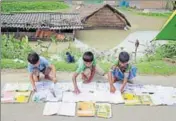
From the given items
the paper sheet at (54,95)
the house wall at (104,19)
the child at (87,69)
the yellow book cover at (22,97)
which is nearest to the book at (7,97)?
the yellow book cover at (22,97)

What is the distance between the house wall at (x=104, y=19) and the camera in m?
14.9

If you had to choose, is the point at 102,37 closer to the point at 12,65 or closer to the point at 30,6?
the point at 30,6

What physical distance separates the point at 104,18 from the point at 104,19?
0.04 meters

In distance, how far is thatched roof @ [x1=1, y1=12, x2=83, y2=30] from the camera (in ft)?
40.0

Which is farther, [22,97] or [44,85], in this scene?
[44,85]

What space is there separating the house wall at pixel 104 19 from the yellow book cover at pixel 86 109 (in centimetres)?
1072

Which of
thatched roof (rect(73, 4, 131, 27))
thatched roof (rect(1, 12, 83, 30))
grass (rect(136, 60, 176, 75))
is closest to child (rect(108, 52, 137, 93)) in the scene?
grass (rect(136, 60, 176, 75))

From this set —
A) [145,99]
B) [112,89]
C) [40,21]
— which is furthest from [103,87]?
[40,21]

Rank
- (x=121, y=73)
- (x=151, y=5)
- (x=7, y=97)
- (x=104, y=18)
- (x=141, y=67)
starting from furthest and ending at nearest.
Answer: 1. (x=151, y=5)
2. (x=104, y=18)
3. (x=141, y=67)
4. (x=121, y=73)
5. (x=7, y=97)

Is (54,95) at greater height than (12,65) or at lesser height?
lesser

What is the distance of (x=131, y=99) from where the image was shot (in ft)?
14.7

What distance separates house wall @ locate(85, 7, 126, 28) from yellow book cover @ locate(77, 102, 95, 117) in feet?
35.2

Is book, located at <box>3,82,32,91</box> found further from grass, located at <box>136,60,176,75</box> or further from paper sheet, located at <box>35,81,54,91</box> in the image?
grass, located at <box>136,60,176,75</box>

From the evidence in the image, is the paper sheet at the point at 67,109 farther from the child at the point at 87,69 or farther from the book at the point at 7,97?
the book at the point at 7,97
